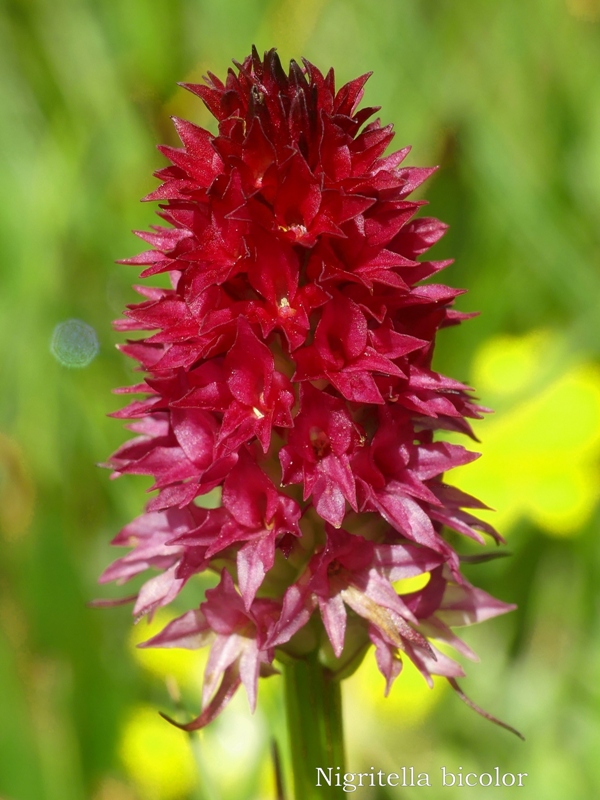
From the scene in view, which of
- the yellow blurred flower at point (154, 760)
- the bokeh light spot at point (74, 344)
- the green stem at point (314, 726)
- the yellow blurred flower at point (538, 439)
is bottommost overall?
the yellow blurred flower at point (154, 760)

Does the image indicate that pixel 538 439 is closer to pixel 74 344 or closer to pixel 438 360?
pixel 438 360

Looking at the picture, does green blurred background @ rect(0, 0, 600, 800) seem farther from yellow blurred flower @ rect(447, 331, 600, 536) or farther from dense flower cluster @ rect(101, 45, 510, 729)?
dense flower cluster @ rect(101, 45, 510, 729)

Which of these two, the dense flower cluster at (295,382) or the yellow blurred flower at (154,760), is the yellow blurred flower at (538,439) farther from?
the dense flower cluster at (295,382)

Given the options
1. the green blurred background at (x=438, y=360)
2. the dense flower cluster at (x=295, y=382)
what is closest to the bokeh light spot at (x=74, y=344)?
the green blurred background at (x=438, y=360)

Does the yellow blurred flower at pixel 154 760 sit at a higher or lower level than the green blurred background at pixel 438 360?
lower

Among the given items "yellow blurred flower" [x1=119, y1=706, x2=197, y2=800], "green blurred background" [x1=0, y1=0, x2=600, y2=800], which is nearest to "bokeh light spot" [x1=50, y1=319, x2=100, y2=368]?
"green blurred background" [x1=0, y1=0, x2=600, y2=800]

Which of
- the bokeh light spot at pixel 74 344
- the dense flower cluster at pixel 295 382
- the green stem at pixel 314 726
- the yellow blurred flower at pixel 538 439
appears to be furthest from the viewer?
the bokeh light spot at pixel 74 344
